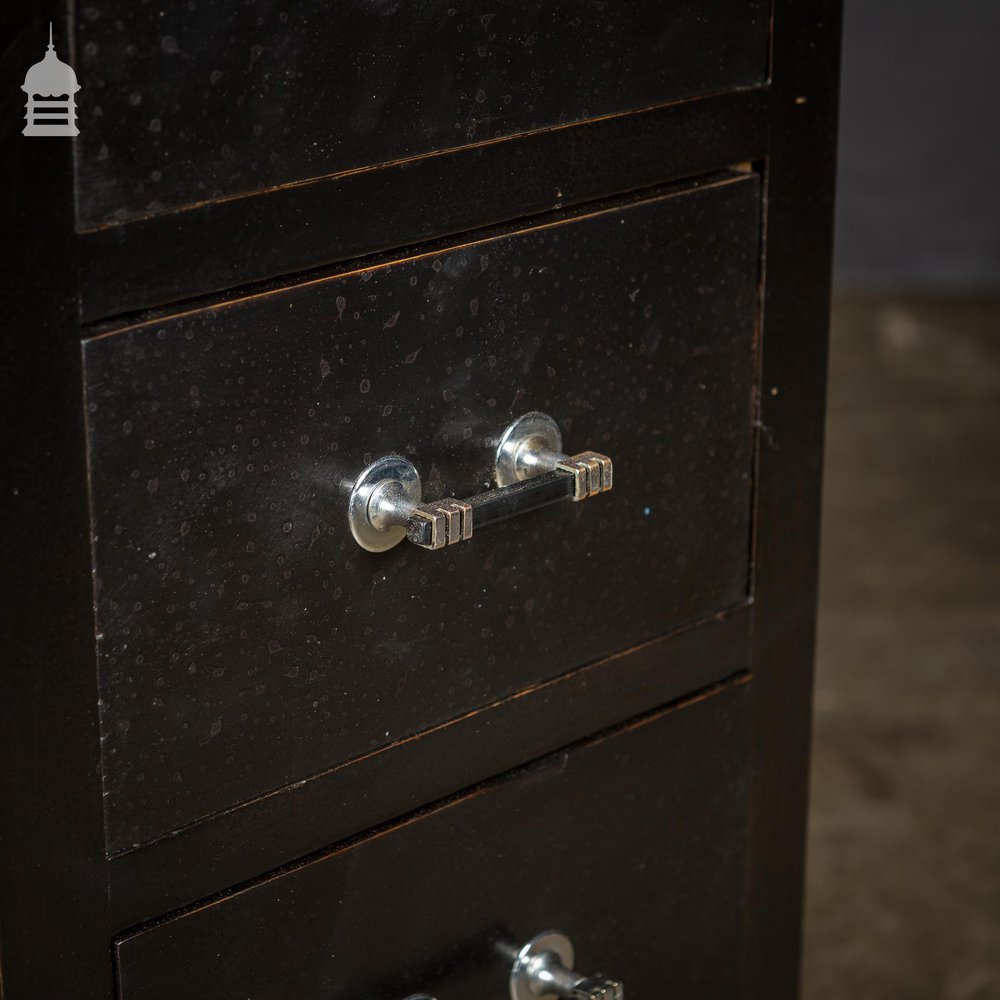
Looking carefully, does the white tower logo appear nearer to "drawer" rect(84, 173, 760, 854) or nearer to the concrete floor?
"drawer" rect(84, 173, 760, 854)

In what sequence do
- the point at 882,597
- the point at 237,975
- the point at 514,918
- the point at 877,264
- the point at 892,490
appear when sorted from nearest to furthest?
the point at 237,975 → the point at 514,918 → the point at 882,597 → the point at 892,490 → the point at 877,264

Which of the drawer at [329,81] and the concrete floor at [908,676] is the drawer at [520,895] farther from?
the concrete floor at [908,676]

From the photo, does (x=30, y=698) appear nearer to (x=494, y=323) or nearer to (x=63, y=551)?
(x=63, y=551)

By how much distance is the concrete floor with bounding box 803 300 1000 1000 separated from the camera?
183 centimetres

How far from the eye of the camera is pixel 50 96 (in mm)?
512

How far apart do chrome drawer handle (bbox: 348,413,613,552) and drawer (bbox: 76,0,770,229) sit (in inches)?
4.6

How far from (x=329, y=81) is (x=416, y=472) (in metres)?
0.15

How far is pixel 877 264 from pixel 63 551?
3693 mm

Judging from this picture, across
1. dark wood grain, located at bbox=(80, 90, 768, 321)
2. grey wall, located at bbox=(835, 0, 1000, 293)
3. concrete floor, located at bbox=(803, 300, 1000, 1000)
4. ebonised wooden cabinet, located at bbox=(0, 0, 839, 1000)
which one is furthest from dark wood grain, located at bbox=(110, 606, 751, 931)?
grey wall, located at bbox=(835, 0, 1000, 293)

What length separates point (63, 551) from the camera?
1.84 feet

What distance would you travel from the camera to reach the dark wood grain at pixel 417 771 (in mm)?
627

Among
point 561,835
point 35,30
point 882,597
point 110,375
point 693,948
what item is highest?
point 35,30

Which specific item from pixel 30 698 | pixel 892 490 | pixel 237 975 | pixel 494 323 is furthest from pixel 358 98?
pixel 892 490

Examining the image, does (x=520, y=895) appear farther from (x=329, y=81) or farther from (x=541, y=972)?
(x=329, y=81)
